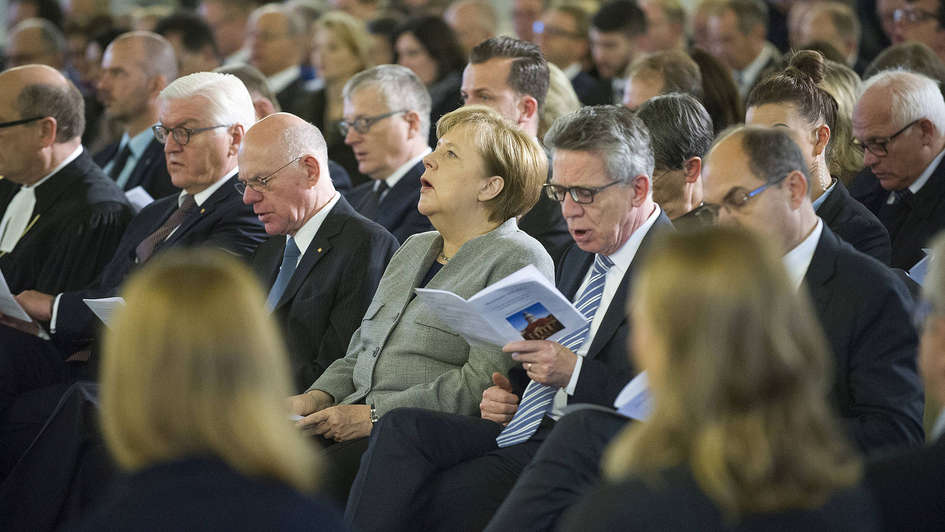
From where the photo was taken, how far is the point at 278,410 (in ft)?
5.72

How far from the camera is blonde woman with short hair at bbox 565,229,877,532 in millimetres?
1674

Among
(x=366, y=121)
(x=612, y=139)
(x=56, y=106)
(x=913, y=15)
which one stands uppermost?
(x=612, y=139)

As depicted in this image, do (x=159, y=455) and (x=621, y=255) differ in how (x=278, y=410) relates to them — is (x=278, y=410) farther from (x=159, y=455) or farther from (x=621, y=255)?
(x=621, y=255)

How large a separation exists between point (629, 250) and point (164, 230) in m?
2.04

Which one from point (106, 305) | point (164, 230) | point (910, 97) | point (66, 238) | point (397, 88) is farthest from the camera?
point (397, 88)

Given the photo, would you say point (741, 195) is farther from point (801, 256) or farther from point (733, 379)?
point (733, 379)

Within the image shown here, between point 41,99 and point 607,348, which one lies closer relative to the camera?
point 607,348

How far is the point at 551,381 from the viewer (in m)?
3.01

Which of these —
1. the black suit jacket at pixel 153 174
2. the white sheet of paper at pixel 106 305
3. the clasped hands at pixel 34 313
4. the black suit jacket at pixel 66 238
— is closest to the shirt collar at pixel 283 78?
the black suit jacket at pixel 153 174

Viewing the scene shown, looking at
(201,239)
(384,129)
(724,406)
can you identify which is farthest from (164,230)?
(724,406)

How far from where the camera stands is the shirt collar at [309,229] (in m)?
4.01

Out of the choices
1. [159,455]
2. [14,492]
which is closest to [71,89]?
[14,492]

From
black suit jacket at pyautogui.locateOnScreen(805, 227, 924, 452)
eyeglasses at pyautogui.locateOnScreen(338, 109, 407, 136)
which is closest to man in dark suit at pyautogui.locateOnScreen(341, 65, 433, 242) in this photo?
eyeglasses at pyautogui.locateOnScreen(338, 109, 407, 136)

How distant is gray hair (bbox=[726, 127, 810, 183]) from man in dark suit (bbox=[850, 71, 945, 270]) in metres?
1.53
